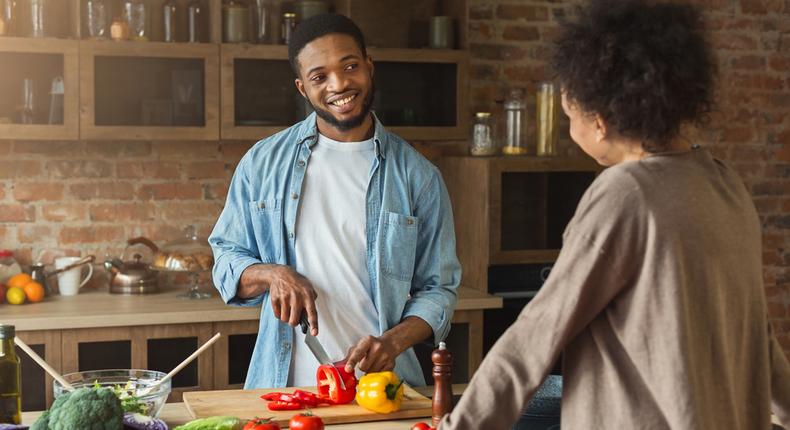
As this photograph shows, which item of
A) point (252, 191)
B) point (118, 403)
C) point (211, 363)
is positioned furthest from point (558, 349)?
point (211, 363)

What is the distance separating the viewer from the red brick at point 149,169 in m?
4.31

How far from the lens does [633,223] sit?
133 cm

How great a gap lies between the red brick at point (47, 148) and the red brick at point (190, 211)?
1.47 ft

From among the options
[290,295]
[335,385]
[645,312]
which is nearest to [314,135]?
[290,295]

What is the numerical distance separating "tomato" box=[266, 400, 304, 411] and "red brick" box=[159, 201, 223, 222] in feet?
7.68

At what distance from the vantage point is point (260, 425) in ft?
6.23

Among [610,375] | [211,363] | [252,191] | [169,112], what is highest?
[169,112]

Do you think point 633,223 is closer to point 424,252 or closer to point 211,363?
point 424,252

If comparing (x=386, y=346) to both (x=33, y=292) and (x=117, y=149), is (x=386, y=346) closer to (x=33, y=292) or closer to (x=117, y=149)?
(x=33, y=292)

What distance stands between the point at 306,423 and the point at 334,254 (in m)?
0.73

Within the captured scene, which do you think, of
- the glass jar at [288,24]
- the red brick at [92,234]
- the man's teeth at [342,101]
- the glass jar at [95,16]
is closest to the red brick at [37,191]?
the red brick at [92,234]

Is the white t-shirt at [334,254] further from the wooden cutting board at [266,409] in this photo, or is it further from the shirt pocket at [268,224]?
the wooden cutting board at [266,409]

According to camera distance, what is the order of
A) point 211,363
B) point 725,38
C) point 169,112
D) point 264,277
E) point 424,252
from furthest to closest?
point 725,38 < point 169,112 < point 211,363 < point 424,252 < point 264,277

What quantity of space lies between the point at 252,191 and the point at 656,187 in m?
1.51
